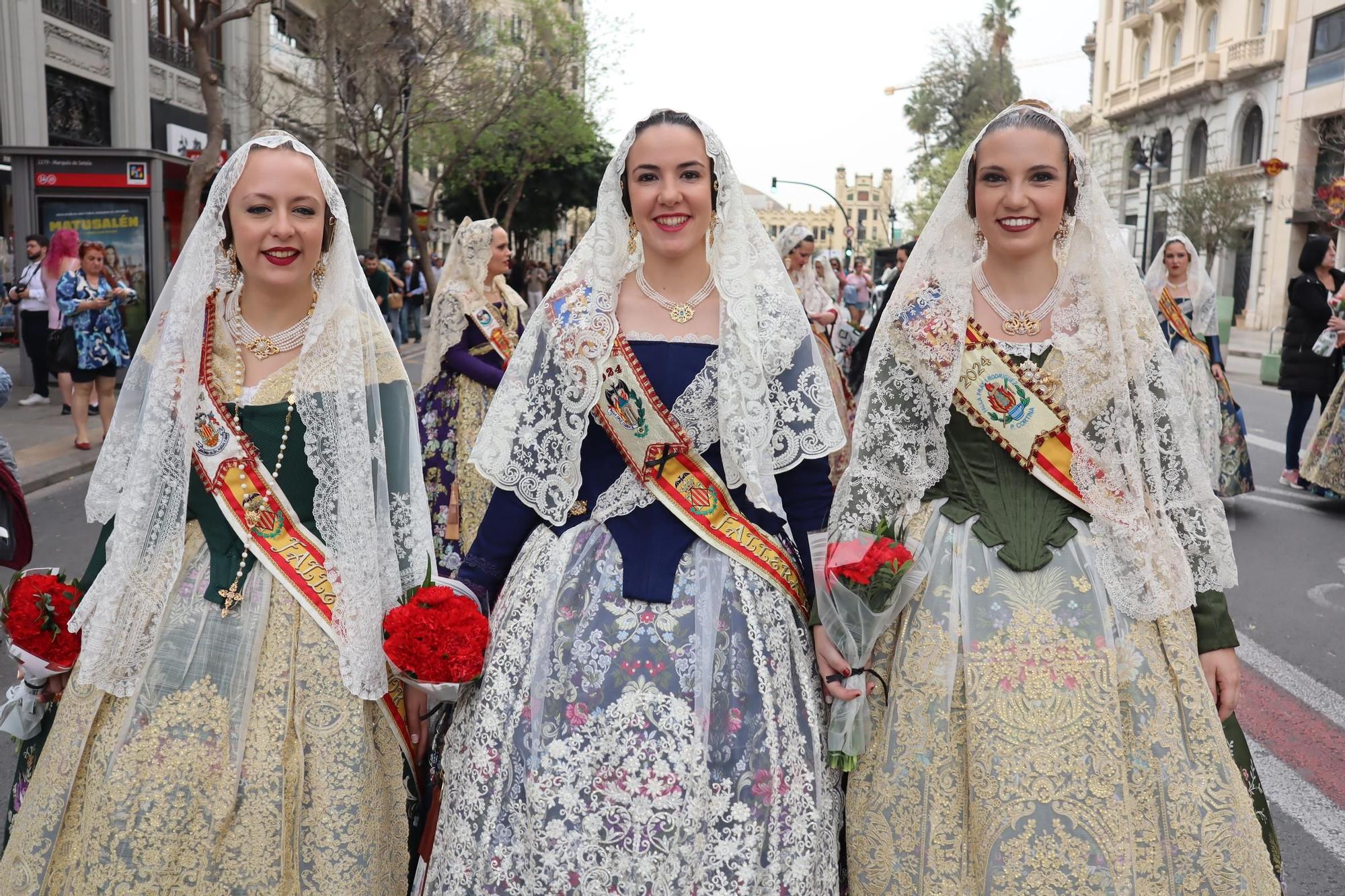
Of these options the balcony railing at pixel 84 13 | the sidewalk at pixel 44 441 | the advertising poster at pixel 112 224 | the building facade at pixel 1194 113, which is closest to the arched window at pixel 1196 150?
the building facade at pixel 1194 113

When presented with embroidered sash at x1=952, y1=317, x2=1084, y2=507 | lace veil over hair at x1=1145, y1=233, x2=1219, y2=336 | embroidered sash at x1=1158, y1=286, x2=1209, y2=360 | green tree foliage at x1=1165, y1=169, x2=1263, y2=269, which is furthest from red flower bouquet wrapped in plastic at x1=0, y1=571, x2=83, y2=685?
green tree foliage at x1=1165, y1=169, x2=1263, y2=269

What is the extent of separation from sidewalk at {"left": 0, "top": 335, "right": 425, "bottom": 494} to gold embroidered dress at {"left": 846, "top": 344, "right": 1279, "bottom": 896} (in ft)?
22.7

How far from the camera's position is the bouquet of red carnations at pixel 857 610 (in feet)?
8.18

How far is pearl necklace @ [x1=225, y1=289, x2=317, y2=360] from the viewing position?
2.81 metres

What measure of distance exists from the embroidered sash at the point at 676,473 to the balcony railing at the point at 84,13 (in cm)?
1917

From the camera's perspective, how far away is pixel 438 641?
2.52 metres

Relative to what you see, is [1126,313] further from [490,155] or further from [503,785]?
[490,155]

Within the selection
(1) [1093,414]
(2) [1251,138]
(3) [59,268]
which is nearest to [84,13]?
(3) [59,268]

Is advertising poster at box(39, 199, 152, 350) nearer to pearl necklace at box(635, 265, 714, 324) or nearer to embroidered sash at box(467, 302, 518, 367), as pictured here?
embroidered sash at box(467, 302, 518, 367)

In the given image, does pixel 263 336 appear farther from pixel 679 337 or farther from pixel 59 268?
pixel 59 268

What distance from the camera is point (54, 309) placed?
1155cm

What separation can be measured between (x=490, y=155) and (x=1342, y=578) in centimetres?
3071

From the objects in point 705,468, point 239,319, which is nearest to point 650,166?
point 705,468

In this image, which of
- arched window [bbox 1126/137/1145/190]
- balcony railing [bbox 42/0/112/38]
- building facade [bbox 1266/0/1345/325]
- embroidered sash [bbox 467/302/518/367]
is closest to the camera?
embroidered sash [bbox 467/302/518/367]
